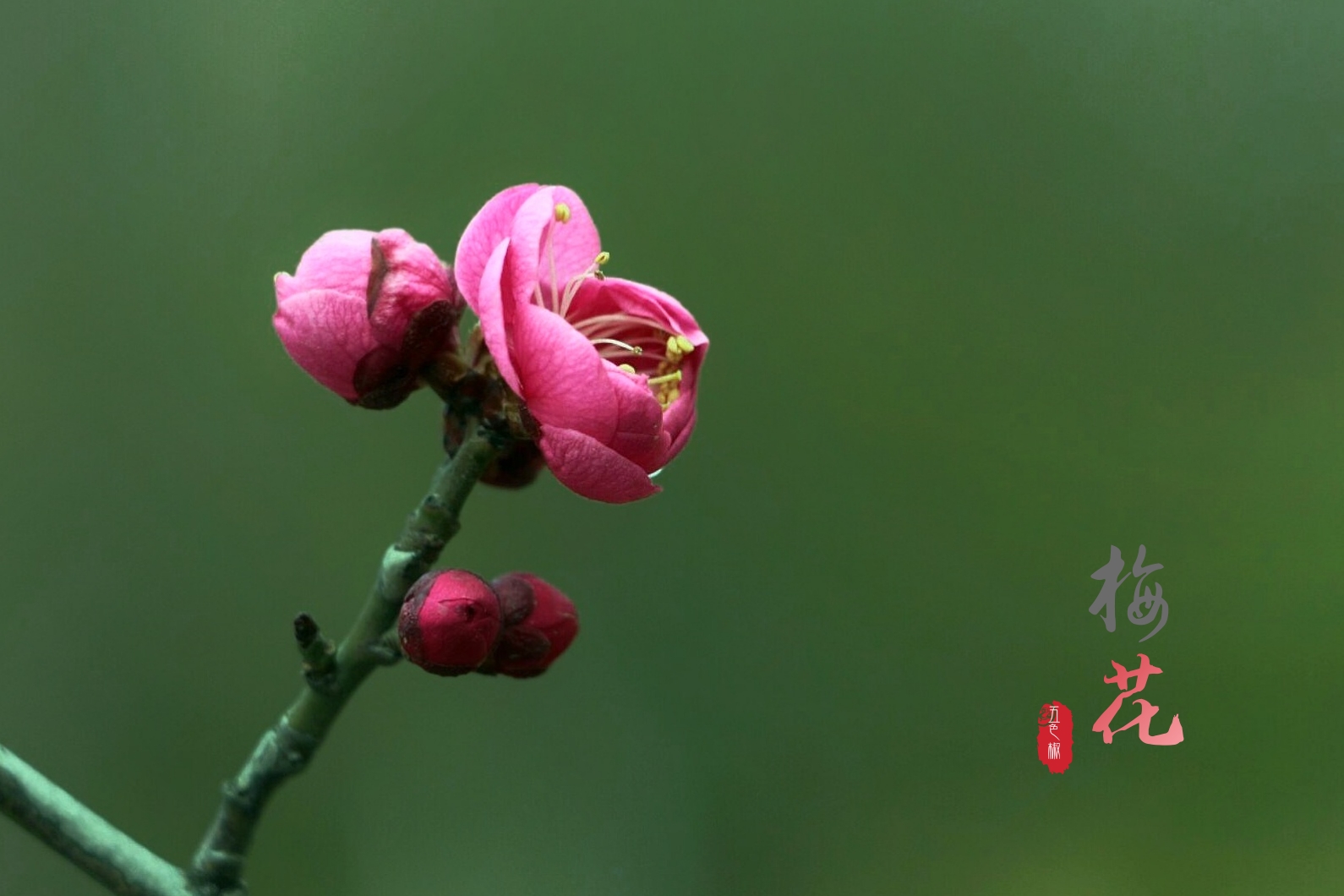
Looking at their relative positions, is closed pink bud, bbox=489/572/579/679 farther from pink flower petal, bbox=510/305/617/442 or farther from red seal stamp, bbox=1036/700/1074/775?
red seal stamp, bbox=1036/700/1074/775

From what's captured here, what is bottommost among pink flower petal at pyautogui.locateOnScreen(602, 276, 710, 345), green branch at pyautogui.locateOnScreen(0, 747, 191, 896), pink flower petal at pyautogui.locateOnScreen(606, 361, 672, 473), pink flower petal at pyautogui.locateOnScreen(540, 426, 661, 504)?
green branch at pyautogui.locateOnScreen(0, 747, 191, 896)

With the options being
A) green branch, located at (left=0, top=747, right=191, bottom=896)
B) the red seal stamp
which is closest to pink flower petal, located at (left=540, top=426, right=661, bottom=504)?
green branch, located at (left=0, top=747, right=191, bottom=896)

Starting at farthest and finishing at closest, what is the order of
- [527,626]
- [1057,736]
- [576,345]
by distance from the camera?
[1057,736], [527,626], [576,345]

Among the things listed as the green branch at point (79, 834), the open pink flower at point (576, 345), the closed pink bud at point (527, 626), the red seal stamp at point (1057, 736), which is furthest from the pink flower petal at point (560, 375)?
the red seal stamp at point (1057, 736)

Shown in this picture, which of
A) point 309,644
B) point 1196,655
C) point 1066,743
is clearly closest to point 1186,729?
point 1196,655

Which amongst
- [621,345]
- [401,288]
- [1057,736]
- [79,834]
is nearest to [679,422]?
[621,345]

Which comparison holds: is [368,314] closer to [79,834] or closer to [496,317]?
[496,317]

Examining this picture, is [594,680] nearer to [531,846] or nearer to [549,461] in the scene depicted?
[531,846]

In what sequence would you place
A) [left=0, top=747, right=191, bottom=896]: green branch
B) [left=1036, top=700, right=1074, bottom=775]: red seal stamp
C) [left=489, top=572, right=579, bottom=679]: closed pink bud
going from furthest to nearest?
1. [left=1036, top=700, right=1074, bottom=775]: red seal stamp
2. [left=489, top=572, right=579, bottom=679]: closed pink bud
3. [left=0, top=747, right=191, bottom=896]: green branch
